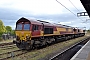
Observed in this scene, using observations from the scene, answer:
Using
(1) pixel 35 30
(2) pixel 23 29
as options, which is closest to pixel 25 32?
(2) pixel 23 29

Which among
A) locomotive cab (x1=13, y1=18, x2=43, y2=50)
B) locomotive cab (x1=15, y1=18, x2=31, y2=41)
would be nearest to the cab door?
locomotive cab (x1=13, y1=18, x2=43, y2=50)

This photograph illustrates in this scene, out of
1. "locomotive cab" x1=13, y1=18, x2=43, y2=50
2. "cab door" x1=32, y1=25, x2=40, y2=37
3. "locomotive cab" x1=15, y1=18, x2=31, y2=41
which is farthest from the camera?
"cab door" x1=32, y1=25, x2=40, y2=37

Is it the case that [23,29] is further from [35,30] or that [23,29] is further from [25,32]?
[35,30]

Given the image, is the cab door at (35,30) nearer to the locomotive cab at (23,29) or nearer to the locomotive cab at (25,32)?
the locomotive cab at (25,32)

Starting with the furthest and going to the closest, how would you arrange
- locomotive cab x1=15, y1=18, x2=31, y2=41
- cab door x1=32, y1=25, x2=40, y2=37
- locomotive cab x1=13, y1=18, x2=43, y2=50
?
cab door x1=32, y1=25, x2=40, y2=37 → locomotive cab x1=15, y1=18, x2=31, y2=41 → locomotive cab x1=13, y1=18, x2=43, y2=50

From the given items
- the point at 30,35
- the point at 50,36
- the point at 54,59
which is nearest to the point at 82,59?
the point at 54,59

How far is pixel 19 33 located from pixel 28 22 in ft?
4.74

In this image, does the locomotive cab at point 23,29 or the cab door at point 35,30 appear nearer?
the locomotive cab at point 23,29

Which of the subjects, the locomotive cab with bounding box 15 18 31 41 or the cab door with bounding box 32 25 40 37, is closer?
the locomotive cab with bounding box 15 18 31 41

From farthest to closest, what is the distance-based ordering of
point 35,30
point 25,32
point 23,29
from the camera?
point 35,30 < point 23,29 < point 25,32

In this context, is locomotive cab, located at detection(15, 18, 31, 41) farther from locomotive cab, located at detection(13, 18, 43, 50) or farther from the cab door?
the cab door

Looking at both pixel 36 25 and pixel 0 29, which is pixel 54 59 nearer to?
pixel 36 25

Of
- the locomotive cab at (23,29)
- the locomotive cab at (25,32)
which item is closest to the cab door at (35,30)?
the locomotive cab at (25,32)

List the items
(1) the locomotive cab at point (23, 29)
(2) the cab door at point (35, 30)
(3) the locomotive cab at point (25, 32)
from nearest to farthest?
(3) the locomotive cab at point (25, 32)
(1) the locomotive cab at point (23, 29)
(2) the cab door at point (35, 30)
